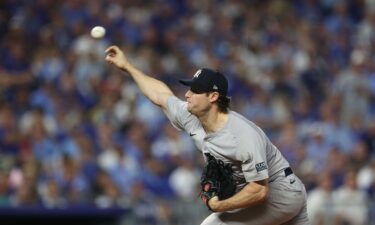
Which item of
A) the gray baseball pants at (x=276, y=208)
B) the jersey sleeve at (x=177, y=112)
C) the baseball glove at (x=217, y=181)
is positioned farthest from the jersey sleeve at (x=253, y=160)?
the jersey sleeve at (x=177, y=112)

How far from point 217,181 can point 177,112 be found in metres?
0.67

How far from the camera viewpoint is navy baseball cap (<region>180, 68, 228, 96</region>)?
20.7ft

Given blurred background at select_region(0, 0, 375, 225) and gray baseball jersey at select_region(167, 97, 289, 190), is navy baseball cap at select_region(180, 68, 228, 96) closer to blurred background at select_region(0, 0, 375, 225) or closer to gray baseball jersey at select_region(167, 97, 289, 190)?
gray baseball jersey at select_region(167, 97, 289, 190)

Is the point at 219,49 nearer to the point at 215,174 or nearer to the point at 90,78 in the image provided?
the point at 90,78

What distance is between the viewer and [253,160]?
6.17 meters

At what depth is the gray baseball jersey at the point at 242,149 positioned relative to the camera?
6.18 metres

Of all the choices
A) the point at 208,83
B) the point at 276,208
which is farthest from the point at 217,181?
the point at 208,83

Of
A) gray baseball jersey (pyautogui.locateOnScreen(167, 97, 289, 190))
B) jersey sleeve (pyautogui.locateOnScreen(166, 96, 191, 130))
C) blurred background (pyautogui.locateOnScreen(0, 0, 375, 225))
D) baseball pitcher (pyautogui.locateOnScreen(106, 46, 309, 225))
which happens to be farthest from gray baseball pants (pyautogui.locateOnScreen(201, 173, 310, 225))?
blurred background (pyautogui.locateOnScreen(0, 0, 375, 225))

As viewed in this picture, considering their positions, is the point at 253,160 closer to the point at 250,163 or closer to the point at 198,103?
the point at 250,163

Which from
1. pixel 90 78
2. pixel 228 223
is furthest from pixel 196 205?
pixel 228 223

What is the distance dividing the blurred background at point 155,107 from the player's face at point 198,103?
4.62m

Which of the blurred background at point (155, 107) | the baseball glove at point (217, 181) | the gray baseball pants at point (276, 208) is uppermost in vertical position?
the blurred background at point (155, 107)

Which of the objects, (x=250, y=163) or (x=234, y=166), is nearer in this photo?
(x=250, y=163)

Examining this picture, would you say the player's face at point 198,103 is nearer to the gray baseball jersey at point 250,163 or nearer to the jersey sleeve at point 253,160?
the gray baseball jersey at point 250,163
